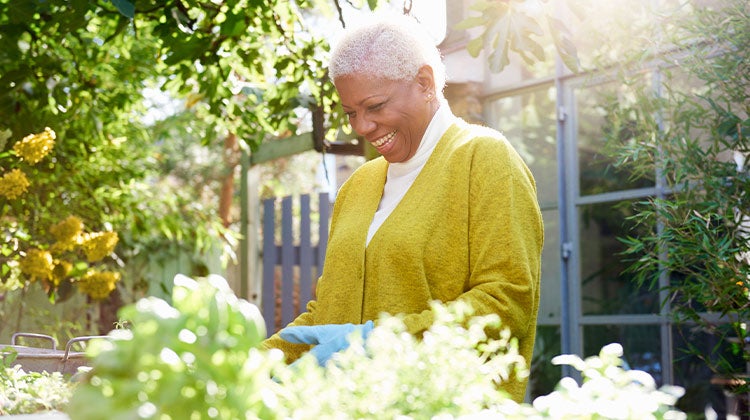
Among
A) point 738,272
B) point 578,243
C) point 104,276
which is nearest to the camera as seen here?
point 738,272

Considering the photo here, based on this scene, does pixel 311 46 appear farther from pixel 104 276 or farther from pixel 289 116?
pixel 104 276

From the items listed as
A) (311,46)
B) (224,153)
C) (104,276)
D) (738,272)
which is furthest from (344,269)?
(224,153)

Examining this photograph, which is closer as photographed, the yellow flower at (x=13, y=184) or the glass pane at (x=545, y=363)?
the yellow flower at (x=13, y=184)

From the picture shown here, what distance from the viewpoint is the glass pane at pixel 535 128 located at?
552 cm

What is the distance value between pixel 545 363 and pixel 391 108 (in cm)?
390

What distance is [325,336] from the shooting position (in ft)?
4.47

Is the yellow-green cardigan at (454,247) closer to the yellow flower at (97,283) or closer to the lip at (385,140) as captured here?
the lip at (385,140)

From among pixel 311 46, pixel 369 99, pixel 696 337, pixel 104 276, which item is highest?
pixel 311 46

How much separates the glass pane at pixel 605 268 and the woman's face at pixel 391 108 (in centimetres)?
343

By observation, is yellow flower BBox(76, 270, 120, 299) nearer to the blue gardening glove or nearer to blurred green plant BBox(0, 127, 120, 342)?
blurred green plant BBox(0, 127, 120, 342)

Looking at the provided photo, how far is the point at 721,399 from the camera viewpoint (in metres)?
4.91

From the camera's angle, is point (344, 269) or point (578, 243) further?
point (578, 243)

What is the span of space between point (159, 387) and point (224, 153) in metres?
13.2

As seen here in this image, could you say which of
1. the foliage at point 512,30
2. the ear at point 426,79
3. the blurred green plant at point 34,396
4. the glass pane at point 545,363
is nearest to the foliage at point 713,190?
the foliage at point 512,30
